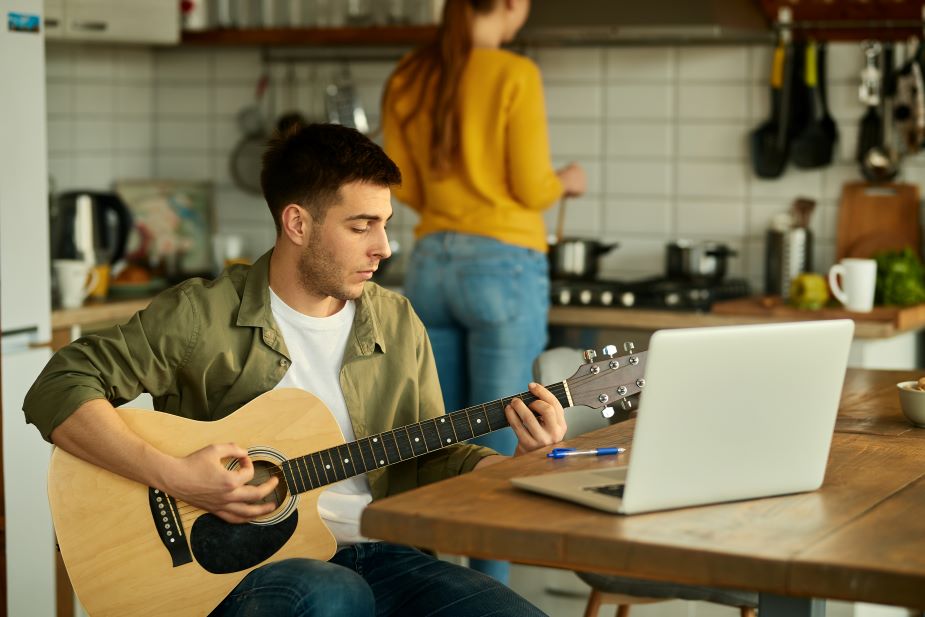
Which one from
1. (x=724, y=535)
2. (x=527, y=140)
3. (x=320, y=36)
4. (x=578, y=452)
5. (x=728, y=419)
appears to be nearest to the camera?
(x=724, y=535)

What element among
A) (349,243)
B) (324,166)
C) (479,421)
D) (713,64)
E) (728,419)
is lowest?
(479,421)

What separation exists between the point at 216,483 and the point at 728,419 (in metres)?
0.76

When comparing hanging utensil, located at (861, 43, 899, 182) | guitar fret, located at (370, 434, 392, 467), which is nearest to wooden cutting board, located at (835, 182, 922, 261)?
hanging utensil, located at (861, 43, 899, 182)

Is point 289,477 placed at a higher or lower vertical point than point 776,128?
lower

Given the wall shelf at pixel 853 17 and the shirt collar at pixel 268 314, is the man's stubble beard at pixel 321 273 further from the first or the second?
the wall shelf at pixel 853 17

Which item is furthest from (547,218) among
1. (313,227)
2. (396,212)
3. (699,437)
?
(699,437)

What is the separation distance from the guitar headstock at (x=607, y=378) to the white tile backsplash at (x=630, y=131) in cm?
224

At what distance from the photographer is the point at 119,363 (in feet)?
6.41

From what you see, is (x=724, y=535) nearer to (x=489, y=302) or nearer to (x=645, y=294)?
(x=489, y=302)

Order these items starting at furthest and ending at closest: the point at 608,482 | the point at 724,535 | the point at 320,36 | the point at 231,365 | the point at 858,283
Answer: the point at 320,36 → the point at 858,283 → the point at 231,365 → the point at 608,482 → the point at 724,535

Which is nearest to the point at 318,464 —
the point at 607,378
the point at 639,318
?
the point at 607,378

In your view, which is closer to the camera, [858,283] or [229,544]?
[229,544]

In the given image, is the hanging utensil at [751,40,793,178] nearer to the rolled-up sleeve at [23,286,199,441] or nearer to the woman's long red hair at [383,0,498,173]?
the woman's long red hair at [383,0,498,173]

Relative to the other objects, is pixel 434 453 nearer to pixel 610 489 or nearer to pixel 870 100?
pixel 610 489
